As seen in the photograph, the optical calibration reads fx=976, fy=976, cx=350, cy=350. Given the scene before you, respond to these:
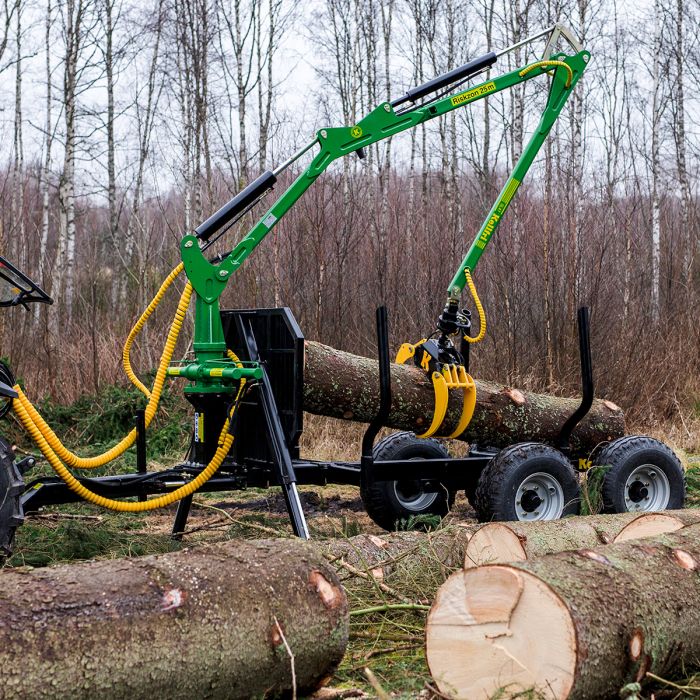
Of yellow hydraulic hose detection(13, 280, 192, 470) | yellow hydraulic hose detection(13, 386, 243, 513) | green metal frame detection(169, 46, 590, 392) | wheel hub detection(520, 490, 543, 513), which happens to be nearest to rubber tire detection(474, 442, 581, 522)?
wheel hub detection(520, 490, 543, 513)

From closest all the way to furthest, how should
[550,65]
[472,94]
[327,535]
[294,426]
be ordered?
[294,426] → [327,535] → [472,94] → [550,65]

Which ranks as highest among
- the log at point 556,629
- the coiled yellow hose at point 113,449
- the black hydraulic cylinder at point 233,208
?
the black hydraulic cylinder at point 233,208

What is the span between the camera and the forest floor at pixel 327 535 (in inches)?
155

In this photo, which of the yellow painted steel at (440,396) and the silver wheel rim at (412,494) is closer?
the yellow painted steel at (440,396)

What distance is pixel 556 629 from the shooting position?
130 inches

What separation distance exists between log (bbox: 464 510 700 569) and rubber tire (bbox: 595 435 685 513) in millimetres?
1493

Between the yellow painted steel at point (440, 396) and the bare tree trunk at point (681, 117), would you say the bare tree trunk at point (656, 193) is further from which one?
the yellow painted steel at point (440, 396)

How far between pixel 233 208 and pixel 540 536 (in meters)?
2.81

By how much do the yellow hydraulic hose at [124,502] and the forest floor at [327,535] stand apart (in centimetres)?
36

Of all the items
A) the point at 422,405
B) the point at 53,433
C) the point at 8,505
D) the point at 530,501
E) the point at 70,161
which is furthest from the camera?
the point at 70,161

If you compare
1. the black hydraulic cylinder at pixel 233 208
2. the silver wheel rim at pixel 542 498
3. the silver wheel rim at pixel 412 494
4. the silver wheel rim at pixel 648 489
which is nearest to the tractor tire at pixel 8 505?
the black hydraulic cylinder at pixel 233 208

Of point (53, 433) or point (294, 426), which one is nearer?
point (53, 433)

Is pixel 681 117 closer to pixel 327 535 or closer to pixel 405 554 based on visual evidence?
pixel 327 535

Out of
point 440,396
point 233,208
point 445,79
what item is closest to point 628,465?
point 440,396
